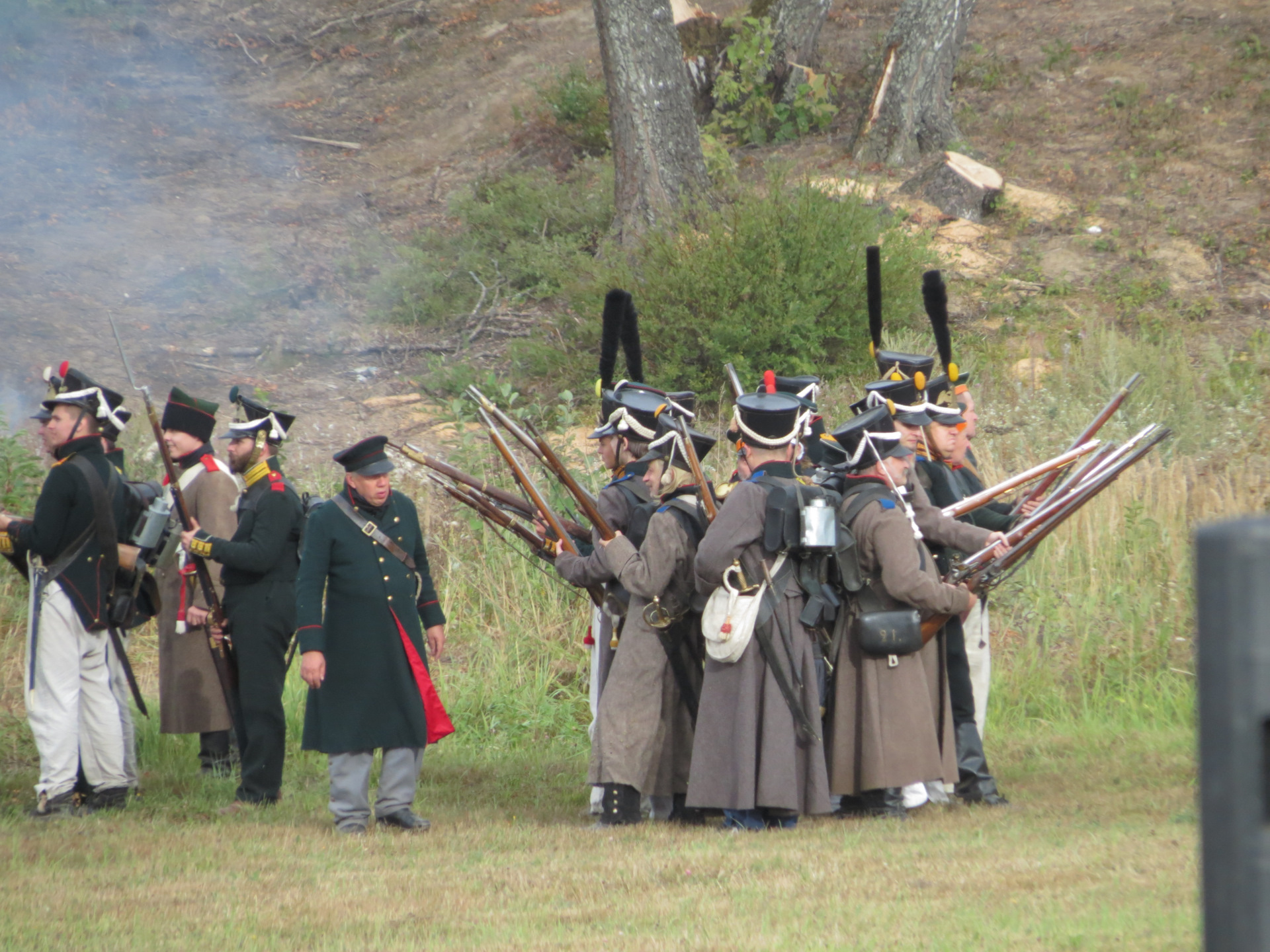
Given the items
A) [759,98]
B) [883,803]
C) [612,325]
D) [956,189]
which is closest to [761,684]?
[883,803]

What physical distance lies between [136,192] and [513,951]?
1822cm

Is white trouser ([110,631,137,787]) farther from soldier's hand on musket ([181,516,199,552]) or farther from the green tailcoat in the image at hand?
the green tailcoat

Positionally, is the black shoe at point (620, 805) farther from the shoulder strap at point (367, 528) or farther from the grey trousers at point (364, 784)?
the shoulder strap at point (367, 528)

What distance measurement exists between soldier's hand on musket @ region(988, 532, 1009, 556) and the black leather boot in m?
0.94

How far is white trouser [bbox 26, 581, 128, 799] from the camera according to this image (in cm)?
679

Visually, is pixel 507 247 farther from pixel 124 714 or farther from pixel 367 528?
pixel 367 528

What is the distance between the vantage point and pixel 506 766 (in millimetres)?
8219

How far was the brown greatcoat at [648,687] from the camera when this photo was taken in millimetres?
6430

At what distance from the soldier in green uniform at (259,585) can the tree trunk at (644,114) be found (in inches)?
336

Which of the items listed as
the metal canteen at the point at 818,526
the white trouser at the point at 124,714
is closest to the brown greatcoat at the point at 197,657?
the white trouser at the point at 124,714

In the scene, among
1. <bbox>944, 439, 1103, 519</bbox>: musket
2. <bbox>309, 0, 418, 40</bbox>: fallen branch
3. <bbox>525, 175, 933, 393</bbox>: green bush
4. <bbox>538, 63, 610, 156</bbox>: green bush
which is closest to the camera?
<bbox>944, 439, 1103, 519</bbox>: musket

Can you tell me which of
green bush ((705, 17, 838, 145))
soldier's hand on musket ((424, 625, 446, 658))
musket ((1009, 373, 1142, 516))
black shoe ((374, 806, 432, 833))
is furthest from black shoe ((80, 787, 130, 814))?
green bush ((705, 17, 838, 145))

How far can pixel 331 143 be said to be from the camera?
22438mm

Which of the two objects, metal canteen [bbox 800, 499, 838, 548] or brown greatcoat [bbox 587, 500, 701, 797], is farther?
brown greatcoat [bbox 587, 500, 701, 797]
